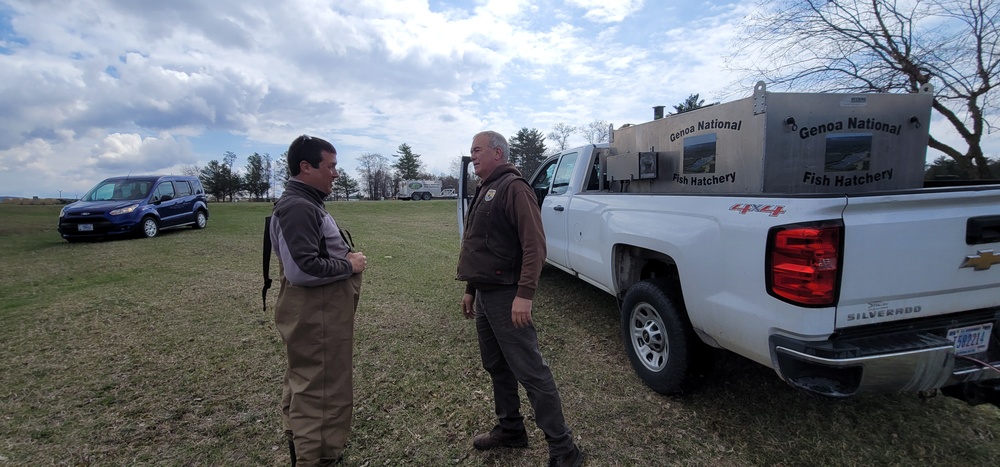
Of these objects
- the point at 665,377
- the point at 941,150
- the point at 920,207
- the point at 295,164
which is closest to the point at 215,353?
the point at 295,164

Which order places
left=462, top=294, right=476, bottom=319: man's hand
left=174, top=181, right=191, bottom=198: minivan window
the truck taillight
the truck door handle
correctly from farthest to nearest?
left=174, top=181, right=191, bottom=198: minivan window, left=462, top=294, right=476, bottom=319: man's hand, the truck door handle, the truck taillight

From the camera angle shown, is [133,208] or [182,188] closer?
[133,208]

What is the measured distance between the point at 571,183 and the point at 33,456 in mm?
4513

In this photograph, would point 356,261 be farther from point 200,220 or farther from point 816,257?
point 200,220

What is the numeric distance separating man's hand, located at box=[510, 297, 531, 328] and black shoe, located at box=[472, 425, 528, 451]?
2.61 ft

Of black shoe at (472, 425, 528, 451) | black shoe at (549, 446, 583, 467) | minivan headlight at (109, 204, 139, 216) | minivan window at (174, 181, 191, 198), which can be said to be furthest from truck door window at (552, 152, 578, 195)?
minivan window at (174, 181, 191, 198)

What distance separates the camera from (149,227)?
11.2 metres

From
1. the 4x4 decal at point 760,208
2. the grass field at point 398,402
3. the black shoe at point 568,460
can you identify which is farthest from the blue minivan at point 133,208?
the 4x4 decal at point 760,208

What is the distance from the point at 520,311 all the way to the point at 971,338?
2.25 metres

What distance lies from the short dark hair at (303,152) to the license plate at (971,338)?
3266 mm

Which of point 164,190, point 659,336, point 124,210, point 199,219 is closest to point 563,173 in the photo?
point 659,336

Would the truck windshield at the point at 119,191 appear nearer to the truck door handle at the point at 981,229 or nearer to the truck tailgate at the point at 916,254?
the truck tailgate at the point at 916,254

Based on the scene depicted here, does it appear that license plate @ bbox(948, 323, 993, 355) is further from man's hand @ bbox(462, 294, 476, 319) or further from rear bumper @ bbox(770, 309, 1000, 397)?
man's hand @ bbox(462, 294, 476, 319)

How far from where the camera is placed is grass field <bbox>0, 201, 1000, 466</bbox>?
253 centimetres
